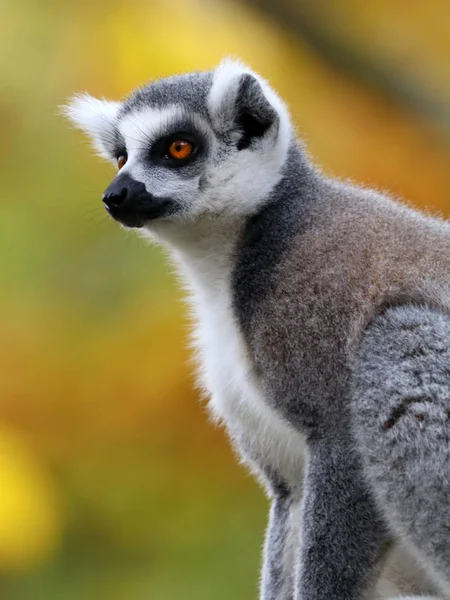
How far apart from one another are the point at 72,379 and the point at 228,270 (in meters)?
1.74

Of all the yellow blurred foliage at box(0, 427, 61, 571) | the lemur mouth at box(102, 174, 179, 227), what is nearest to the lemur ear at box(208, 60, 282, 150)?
the lemur mouth at box(102, 174, 179, 227)

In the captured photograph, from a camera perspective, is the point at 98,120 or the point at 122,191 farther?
the point at 98,120

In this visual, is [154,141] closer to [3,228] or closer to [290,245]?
[290,245]

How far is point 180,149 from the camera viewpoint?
1.79 m

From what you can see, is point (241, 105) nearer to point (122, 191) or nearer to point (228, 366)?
point (122, 191)

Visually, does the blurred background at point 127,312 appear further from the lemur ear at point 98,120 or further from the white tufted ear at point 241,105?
the white tufted ear at point 241,105

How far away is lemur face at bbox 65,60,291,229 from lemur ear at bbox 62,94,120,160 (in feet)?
0.50

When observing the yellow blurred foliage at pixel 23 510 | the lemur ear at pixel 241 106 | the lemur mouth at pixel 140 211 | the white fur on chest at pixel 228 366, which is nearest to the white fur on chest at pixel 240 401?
the white fur on chest at pixel 228 366

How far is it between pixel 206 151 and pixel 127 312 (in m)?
1.64

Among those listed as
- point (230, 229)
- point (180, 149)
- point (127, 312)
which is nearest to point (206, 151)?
point (180, 149)

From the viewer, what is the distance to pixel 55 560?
3.38 meters

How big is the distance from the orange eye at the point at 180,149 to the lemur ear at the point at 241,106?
0.25 feet

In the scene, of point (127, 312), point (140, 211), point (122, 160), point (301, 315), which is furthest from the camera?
point (127, 312)

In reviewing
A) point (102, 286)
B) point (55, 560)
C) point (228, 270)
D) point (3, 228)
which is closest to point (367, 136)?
point (102, 286)
